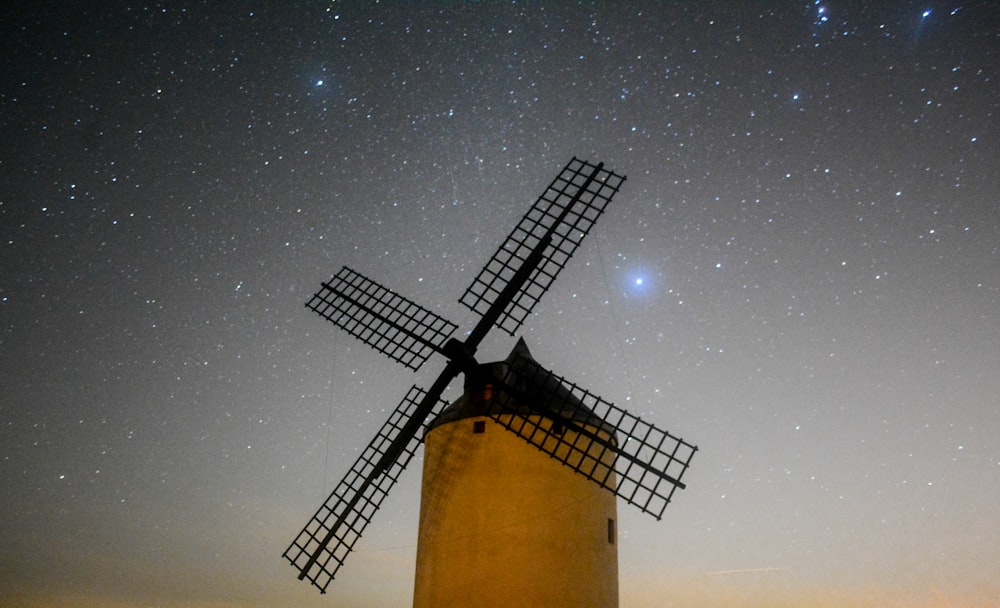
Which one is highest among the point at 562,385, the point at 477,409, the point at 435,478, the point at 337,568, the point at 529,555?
the point at 562,385

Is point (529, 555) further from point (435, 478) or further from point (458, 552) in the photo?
point (435, 478)

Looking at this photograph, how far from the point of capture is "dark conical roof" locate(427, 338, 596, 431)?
1030cm

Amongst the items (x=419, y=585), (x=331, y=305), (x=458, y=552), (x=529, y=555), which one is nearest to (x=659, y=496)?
(x=529, y=555)

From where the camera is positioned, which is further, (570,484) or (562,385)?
(562,385)

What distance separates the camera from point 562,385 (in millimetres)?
11016

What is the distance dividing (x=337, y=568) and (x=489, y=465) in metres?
3.12

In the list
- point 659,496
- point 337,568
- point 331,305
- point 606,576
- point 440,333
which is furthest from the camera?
point 331,305

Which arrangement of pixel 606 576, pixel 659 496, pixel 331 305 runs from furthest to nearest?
pixel 331 305
pixel 606 576
pixel 659 496

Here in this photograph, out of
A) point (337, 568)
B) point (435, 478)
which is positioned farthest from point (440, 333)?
point (337, 568)

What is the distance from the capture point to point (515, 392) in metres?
10.2

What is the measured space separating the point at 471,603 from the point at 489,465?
6.35ft

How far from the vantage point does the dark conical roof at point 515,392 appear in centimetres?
1030

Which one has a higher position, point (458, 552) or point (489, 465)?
point (489, 465)

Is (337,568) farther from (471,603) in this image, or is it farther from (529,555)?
(529,555)
